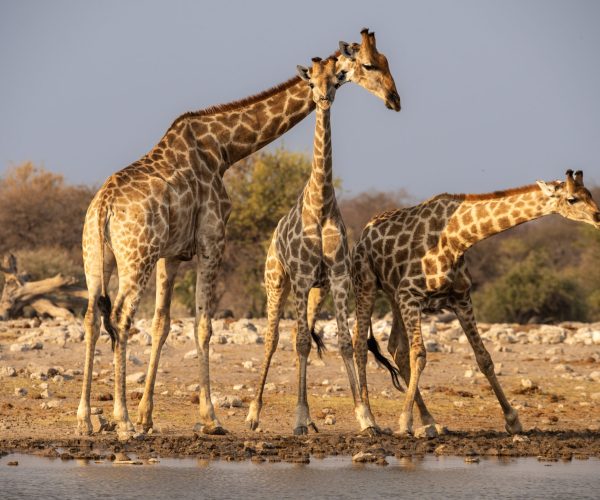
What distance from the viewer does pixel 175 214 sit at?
10977mm

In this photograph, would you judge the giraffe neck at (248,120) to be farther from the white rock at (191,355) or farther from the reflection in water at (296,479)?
the white rock at (191,355)

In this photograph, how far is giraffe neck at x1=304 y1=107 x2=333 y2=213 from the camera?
11.2 meters

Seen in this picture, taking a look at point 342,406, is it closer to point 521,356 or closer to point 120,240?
point 120,240

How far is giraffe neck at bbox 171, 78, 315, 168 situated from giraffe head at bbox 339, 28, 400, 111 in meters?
0.75

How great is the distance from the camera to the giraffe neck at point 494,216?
11188 millimetres

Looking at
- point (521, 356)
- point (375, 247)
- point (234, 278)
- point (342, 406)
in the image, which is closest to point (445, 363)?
point (521, 356)

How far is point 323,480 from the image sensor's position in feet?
27.8

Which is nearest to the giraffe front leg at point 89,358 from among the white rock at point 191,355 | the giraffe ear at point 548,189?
the giraffe ear at point 548,189

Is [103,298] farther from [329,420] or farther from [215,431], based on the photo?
[329,420]

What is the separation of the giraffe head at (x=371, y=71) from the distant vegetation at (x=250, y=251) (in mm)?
14655

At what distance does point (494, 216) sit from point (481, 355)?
132 centimetres

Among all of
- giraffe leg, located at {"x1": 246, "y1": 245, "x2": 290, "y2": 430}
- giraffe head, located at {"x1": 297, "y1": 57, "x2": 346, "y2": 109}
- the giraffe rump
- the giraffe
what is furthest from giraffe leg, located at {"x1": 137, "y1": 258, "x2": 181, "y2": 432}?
giraffe head, located at {"x1": 297, "y1": 57, "x2": 346, "y2": 109}

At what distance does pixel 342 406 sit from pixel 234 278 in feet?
65.1

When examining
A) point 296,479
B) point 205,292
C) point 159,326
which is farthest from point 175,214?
point 296,479
